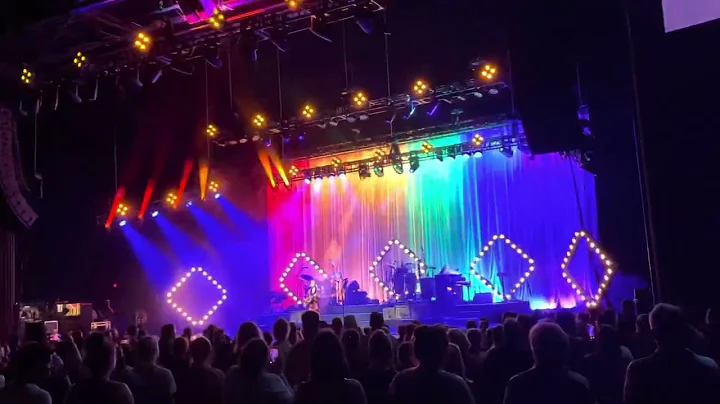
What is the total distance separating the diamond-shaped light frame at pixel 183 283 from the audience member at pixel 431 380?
15170 millimetres

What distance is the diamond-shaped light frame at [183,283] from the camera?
1719 cm

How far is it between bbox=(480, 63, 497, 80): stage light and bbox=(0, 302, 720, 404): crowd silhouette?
8.04 metres

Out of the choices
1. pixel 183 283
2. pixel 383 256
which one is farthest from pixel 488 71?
pixel 183 283

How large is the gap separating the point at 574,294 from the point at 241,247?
30.0ft

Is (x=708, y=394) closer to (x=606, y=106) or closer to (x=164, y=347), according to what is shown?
(x=164, y=347)

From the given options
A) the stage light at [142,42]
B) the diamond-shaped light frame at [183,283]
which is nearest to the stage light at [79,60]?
the stage light at [142,42]

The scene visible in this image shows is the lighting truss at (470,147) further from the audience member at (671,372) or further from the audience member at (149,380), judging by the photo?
the audience member at (671,372)

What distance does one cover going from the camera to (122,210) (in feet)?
49.1

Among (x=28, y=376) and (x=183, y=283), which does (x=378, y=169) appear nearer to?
(x=183, y=283)

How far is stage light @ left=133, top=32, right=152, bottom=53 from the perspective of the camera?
9672 mm

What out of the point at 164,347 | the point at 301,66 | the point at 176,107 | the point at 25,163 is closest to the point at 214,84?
the point at 176,107

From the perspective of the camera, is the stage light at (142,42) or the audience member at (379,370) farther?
the stage light at (142,42)

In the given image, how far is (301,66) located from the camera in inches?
556

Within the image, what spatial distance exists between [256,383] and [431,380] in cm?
97
